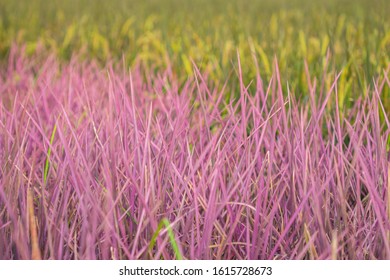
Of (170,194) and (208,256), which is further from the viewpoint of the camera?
(170,194)

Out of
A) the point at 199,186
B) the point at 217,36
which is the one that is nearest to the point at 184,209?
the point at 199,186

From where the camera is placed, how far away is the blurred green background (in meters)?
1.69

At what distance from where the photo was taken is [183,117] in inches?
45.8

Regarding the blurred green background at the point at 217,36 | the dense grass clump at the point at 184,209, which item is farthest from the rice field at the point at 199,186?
the blurred green background at the point at 217,36

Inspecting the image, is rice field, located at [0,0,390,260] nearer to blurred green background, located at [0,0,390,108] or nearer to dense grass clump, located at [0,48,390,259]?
dense grass clump, located at [0,48,390,259]

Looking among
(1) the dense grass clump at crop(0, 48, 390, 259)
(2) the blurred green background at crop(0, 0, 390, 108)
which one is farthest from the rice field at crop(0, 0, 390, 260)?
(2) the blurred green background at crop(0, 0, 390, 108)

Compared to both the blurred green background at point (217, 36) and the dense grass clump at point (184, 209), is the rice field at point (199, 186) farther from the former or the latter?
the blurred green background at point (217, 36)

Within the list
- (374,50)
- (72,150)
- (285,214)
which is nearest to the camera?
(285,214)

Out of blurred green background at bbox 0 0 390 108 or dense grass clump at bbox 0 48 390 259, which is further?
blurred green background at bbox 0 0 390 108

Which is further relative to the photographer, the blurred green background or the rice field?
the blurred green background
